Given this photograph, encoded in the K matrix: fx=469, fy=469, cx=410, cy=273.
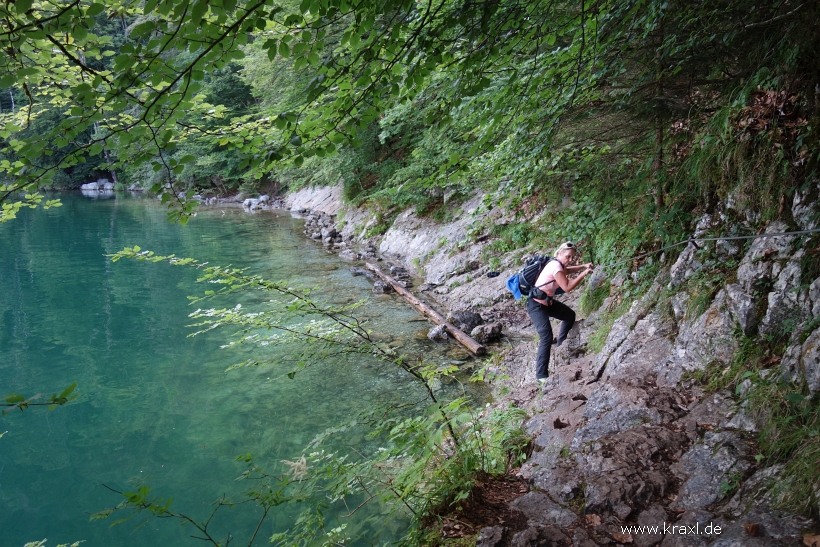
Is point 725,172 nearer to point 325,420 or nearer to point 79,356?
point 325,420

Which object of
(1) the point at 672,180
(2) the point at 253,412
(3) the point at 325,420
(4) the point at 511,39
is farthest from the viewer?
(2) the point at 253,412

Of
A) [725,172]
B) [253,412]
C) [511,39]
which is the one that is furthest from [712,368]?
[253,412]

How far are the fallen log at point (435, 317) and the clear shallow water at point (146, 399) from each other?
0.94ft

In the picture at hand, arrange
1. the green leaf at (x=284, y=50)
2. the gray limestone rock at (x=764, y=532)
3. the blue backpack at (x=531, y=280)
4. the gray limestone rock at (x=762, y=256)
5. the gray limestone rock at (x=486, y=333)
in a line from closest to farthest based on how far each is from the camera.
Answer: the gray limestone rock at (x=764, y=532) → the green leaf at (x=284, y=50) → the gray limestone rock at (x=762, y=256) → the blue backpack at (x=531, y=280) → the gray limestone rock at (x=486, y=333)

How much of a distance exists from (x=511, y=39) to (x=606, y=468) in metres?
3.44

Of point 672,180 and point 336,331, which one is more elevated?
point 672,180

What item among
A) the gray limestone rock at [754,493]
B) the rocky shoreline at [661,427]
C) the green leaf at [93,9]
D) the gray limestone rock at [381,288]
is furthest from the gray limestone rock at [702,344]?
the gray limestone rock at [381,288]

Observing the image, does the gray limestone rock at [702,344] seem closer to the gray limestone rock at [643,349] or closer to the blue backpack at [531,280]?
the gray limestone rock at [643,349]

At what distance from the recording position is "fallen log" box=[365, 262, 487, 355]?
8312mm

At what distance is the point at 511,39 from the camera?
12.4ft

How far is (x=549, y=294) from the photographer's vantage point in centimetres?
607

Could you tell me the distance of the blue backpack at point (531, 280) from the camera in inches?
241

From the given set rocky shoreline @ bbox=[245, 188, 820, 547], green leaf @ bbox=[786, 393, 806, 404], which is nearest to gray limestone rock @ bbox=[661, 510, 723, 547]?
rocky shoreline @ bbox=[245, 188, 820, 547]

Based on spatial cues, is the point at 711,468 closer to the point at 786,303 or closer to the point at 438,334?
the point at 786,303
